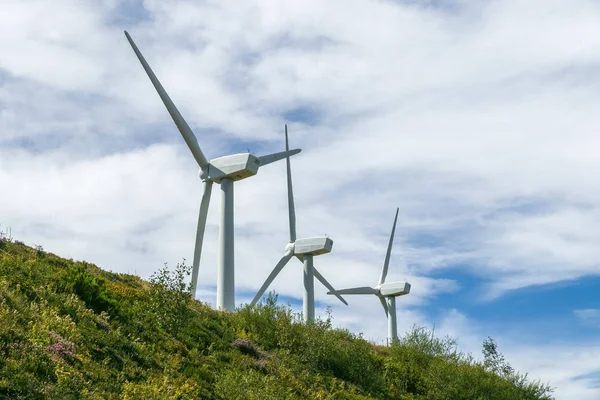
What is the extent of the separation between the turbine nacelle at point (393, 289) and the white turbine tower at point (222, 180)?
34.7 metres

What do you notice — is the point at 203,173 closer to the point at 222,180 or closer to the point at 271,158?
the point at 222,180

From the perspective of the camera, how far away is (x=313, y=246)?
63.3 meters

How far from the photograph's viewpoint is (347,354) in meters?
36.9

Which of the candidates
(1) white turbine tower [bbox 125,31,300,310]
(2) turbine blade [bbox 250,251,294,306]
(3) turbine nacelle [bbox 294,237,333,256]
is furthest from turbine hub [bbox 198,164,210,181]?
(3) turbine nacelle [bbox 294,237,333,256]

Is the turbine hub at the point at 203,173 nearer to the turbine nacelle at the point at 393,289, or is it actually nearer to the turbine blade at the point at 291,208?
the turbine blade at the point at 291,208

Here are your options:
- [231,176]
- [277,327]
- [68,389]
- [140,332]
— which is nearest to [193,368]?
[140,332]

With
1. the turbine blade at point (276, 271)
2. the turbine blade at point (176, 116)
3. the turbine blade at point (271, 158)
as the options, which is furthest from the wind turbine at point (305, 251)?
the turbine blade at point (176, 116)

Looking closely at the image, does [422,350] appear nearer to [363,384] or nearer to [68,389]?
[363,384]

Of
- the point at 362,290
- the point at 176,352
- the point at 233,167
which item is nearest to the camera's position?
the point at 176,352

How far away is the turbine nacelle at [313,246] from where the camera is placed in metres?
63.1

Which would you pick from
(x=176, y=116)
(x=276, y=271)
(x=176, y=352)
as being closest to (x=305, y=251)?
(x=276, y=271)

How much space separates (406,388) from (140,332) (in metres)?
15.9

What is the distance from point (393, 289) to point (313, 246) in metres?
20.6

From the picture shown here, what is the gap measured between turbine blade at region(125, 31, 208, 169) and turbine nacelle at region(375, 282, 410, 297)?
3654 cm
